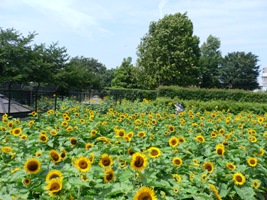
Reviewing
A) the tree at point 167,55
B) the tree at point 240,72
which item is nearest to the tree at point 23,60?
the tree at point 167,55

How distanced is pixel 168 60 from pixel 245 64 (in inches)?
1133

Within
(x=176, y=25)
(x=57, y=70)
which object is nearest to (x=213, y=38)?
(x=176, y=25)

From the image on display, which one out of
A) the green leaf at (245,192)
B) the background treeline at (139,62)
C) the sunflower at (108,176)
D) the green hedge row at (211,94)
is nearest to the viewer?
the sunflower at (108,176)

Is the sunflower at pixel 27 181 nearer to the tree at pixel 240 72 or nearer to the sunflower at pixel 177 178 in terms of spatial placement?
the sunflower at pixel 177 178

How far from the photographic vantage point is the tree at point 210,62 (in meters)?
55.7

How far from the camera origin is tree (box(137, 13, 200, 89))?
1307 inches

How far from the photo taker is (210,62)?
5681cm

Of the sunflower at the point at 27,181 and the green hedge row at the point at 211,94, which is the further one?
the green hedge row at the point at 211,94

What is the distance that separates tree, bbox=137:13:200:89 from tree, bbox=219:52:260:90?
23.3 metres

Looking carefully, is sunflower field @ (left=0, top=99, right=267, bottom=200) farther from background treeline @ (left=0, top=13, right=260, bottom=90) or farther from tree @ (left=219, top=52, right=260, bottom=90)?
tree @ (left=219, top=52, right=260, bottom=90)

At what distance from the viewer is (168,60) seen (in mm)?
33531

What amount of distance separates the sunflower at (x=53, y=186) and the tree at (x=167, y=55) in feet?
102

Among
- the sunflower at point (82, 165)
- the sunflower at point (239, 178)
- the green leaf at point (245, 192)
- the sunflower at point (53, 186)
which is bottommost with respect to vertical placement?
the green leaf at point (245, 192)

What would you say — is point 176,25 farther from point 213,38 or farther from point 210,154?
point 210,154
